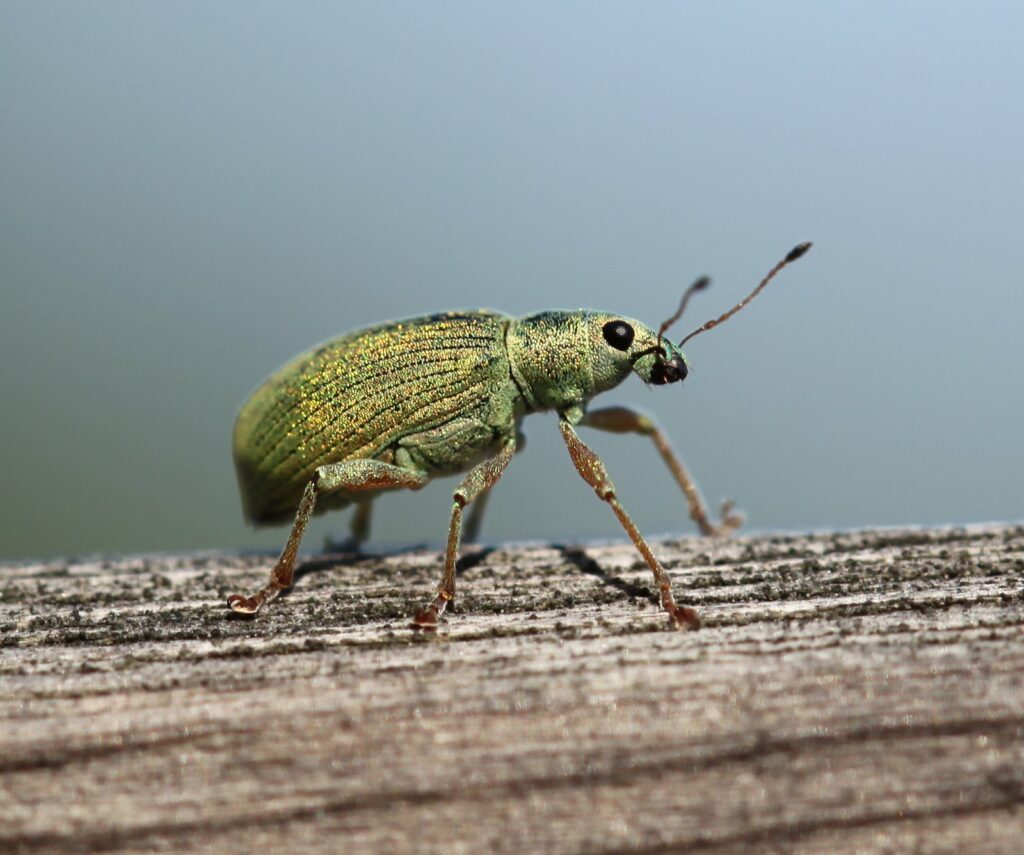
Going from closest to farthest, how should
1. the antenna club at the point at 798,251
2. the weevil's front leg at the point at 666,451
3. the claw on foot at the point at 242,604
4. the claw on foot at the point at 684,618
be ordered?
the claw on foot at the point at 684,618
the claw on foot at the point at 242,604
the antenna club at the point at 798,251
the weevil's front leg at the point at 666,451

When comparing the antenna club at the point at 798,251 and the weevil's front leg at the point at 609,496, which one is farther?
the antenna club at the point at 798,251

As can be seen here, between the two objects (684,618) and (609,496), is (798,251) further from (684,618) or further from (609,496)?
(684,618)

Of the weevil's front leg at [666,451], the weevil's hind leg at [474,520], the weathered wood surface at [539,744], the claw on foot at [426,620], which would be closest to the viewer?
the weathered wood surface at [539,744]

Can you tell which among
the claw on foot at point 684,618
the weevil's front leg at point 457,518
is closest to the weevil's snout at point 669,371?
the weevil's front leg at point 457,518

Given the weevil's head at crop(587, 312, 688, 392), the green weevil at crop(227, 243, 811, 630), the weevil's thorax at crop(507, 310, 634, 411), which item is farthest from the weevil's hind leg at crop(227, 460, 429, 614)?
the weevil's head at crop(587, 312, 688, 392)

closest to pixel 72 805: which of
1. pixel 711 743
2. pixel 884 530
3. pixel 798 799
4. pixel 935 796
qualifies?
pixel 711 743

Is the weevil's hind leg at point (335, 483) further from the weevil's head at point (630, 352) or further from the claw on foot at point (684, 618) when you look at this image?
the claw on foot at point (684, 618)

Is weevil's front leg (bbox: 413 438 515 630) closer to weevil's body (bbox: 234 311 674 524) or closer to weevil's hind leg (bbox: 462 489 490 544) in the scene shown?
weevil's body (bbox: 234 311 674 524)
